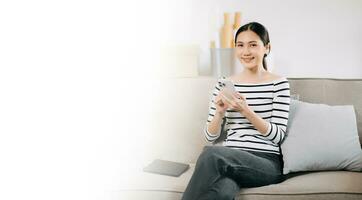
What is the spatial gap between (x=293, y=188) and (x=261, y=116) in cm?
31

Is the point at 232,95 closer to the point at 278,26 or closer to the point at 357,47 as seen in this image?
the point at 278,26

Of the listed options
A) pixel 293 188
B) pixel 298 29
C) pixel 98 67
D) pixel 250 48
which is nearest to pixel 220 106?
pixel 250 48

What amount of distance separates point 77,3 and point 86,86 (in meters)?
0.24

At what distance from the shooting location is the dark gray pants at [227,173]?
1351mm

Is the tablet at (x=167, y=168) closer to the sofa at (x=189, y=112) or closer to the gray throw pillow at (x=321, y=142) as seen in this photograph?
the sofa at (x=189, y=112)

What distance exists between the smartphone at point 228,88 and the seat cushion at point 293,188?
1.10 feet

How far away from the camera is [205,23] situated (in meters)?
2.15

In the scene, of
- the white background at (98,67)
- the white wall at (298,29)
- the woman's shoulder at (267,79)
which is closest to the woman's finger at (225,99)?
the woman's shoulder at (267,79)

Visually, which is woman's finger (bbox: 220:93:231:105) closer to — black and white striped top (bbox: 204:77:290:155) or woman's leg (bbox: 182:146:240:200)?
black and white striped top (bbox: 204:77:290:155)

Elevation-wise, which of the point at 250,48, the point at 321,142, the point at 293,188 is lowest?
the point at 293,188

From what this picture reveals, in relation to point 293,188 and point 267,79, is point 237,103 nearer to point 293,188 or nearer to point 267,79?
point 267,79

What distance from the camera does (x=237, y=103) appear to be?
5.10ft

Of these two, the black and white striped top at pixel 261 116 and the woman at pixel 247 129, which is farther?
the black and white striped top at pixel 261 116

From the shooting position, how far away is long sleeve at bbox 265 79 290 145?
1577 millimetres
